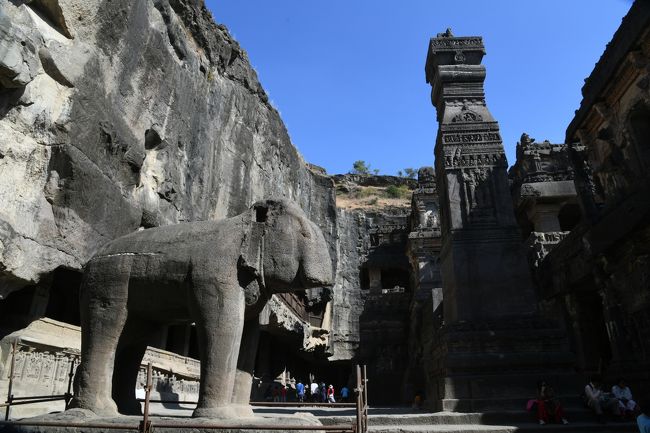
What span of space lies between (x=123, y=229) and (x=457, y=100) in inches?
333

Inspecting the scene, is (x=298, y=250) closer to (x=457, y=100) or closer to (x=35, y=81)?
(x=457, y=100)

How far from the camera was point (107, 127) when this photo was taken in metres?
10.6

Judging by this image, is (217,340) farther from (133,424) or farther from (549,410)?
(549,410)

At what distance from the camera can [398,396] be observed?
15000mm

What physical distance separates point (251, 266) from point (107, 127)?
823cm

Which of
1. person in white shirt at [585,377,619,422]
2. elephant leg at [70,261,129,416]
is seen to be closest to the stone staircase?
person in white shirt at [585,377,619,422]

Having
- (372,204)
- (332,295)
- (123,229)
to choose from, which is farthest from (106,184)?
(372,204)

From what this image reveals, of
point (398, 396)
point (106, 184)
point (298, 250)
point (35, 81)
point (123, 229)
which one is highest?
point (35, 81)

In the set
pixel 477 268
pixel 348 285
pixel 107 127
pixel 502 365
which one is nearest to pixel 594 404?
pixel 502 365

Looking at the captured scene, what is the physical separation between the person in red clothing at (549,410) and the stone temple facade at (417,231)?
562 millimetres

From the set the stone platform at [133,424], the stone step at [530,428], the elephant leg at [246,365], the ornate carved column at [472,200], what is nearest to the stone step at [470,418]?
the stone step at [530,428]

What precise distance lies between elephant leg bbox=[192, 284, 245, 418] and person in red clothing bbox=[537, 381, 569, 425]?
327 centimetres

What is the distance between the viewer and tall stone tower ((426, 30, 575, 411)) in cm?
579

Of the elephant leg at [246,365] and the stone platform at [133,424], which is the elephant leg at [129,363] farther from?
the elephant leg at [246,365]
